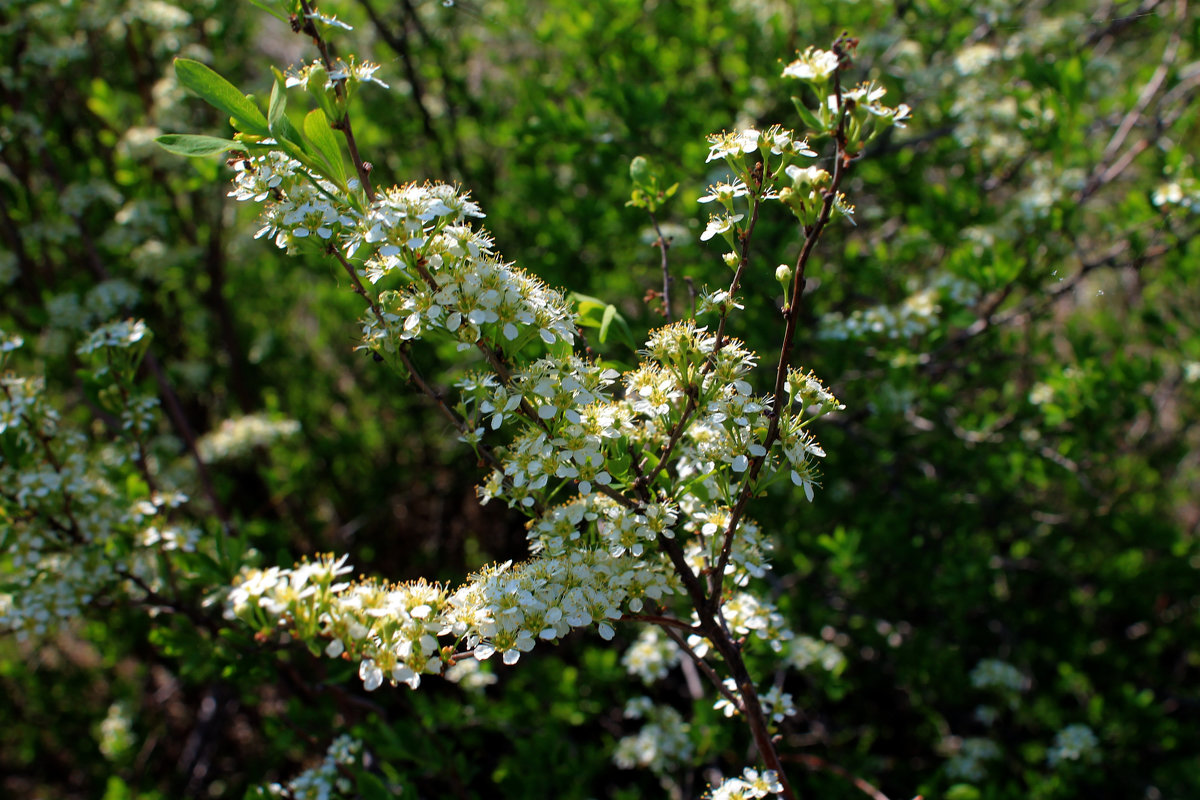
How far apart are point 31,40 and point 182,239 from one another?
1034mm

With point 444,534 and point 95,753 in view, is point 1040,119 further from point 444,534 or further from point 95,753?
point 95,753

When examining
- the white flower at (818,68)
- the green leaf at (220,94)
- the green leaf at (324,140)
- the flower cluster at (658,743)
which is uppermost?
the white flower at (818,68)

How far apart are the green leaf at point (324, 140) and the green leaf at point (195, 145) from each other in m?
0.12

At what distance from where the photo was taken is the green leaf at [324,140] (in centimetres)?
130

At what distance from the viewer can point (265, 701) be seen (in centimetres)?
420

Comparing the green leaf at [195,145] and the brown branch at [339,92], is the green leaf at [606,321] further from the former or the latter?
the green leaf at [195,145]

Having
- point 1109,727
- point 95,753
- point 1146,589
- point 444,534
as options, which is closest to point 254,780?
point 95,753

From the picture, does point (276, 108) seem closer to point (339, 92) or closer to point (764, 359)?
point (339, 92)

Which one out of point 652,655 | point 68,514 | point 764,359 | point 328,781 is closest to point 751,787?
point 652,655

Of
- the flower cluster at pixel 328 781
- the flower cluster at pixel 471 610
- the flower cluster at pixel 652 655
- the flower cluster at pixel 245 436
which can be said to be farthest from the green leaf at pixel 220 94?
the flower cluster at pixel 245 436

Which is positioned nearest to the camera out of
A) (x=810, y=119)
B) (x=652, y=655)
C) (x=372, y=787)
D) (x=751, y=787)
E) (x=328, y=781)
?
(x=810, y=119)

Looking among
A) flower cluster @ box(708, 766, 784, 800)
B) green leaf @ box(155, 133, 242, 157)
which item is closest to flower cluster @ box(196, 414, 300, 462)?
green leaf @ box(155, 133, 242, 157)

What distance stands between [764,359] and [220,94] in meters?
2.02

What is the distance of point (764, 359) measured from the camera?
2.88 meters
